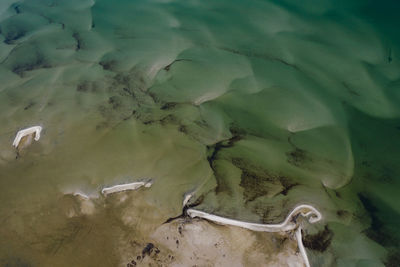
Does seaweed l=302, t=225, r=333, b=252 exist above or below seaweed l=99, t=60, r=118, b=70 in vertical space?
below

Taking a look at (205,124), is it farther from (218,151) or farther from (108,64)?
(108,64)

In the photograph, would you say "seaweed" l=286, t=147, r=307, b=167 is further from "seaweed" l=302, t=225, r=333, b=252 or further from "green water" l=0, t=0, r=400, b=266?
"seaweed" l=302, t=225, r=333, b=252

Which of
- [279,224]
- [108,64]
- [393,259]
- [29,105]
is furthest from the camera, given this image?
[108,64]

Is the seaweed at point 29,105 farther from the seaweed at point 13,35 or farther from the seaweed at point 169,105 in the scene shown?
the seaweed at point 13,35

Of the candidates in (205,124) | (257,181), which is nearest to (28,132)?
(205,124)

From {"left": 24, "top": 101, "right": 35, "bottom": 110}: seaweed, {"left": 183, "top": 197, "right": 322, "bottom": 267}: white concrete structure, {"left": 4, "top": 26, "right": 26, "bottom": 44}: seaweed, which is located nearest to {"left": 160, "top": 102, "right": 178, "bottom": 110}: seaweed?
{"left": 183, "top": 197, "right": 322, "bottom": 267}: white concrete structure

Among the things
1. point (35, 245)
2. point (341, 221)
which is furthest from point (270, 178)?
point (35, 245)
